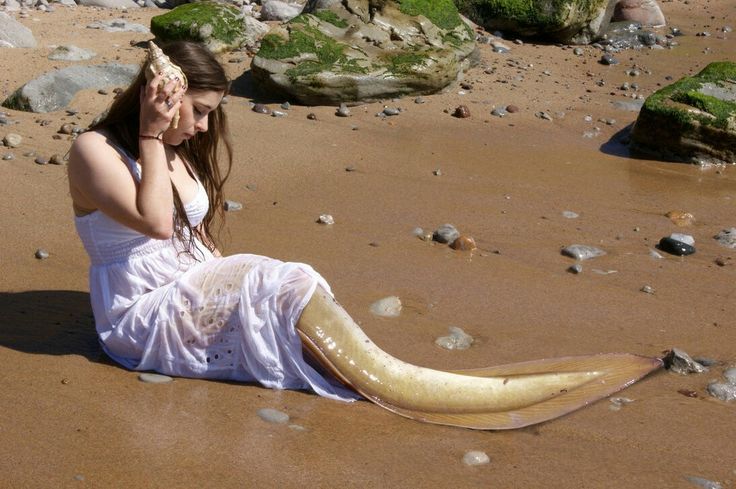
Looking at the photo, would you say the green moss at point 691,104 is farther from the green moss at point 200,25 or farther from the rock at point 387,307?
the rock at point 387,307

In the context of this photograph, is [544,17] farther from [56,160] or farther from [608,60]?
[56,160]

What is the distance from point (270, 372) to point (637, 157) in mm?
5480

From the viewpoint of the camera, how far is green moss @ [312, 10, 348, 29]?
390 inches

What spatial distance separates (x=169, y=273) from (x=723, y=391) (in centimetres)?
241

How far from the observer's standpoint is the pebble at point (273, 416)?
392 cm

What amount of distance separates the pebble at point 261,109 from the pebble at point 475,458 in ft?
17.7

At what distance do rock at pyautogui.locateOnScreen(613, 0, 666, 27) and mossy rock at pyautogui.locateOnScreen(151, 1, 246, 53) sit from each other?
5.59 m

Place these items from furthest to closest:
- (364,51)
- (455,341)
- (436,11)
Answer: (436,11) < (364,51) < (455,341)

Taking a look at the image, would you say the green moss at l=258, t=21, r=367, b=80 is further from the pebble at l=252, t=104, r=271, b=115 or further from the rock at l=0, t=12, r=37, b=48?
the rock at l=0, t=12, r=37, b=48

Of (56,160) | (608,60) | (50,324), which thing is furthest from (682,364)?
(608,60)

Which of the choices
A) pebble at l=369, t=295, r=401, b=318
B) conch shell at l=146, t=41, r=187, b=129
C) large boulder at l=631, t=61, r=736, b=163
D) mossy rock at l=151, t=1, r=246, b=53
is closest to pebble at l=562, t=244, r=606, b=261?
pebble at l=369, t=295, r=401, b=318

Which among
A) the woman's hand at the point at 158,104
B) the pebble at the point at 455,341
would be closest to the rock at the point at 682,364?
the pebble at the point at 455,341

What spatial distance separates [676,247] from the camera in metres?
6.44

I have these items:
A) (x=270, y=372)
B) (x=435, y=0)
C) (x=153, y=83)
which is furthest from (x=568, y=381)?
(x=435, y=0)
